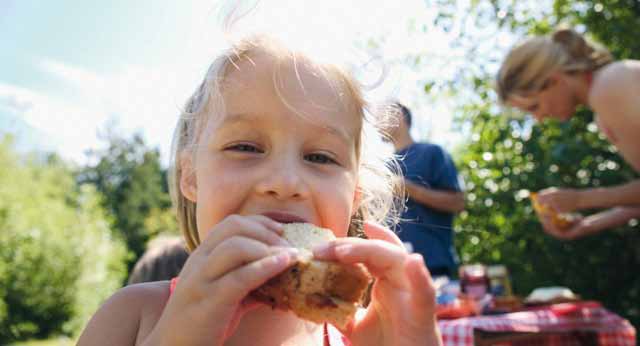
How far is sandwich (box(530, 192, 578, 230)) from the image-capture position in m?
3.66

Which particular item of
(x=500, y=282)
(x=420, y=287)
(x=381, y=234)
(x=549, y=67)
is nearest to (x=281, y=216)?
(x=381, y=234)

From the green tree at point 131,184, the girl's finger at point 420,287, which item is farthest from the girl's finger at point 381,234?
the green tree at point 131,184

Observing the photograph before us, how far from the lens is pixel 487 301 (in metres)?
3.21

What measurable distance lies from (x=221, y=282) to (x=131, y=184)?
160 feet

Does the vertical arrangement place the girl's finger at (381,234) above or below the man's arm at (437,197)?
below

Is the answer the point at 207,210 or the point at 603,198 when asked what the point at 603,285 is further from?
the point at 207,210

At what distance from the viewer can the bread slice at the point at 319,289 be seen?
1.01m

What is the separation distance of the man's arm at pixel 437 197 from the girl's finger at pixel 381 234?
2319 millimetres

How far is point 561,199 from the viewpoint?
11.5 ft

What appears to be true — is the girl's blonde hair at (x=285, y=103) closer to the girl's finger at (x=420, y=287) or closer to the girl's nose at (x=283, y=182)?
the girl's nose at (x=283, y=182)

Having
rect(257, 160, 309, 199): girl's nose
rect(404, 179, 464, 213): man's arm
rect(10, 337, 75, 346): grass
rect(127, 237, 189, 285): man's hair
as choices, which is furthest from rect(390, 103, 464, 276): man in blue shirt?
rect(10, 337, 75, 346): grass

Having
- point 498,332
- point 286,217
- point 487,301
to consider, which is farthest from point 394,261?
point 487,301

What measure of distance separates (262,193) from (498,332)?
1966 mm

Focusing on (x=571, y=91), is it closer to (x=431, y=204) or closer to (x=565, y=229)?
(x=565, y=229)
